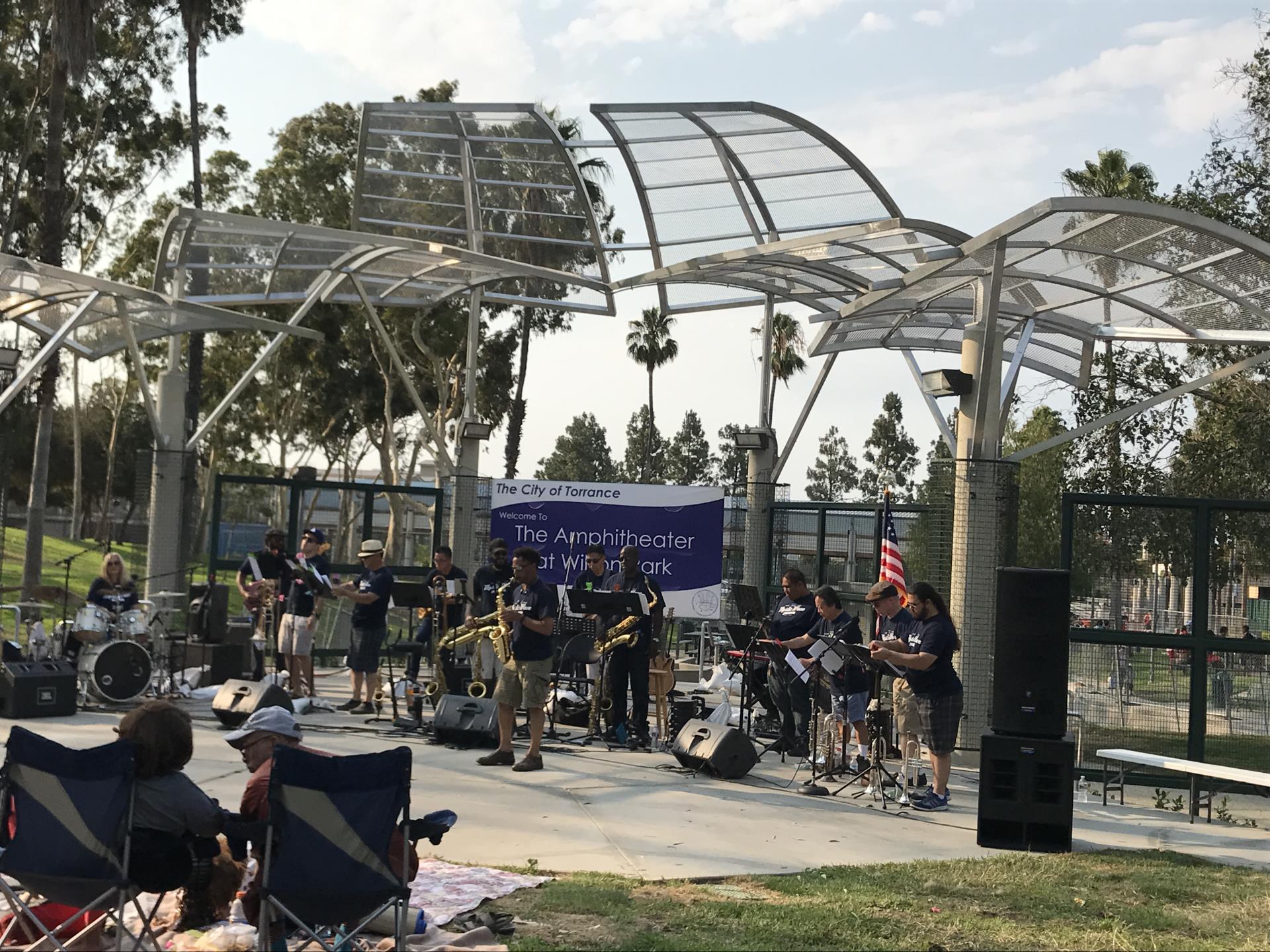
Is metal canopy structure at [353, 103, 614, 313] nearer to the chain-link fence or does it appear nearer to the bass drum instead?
the bass drum

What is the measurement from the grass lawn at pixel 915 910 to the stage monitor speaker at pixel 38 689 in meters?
7.69

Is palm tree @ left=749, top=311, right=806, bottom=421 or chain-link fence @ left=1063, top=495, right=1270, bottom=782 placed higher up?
palm tree @ left=749, top=311, right=806, bottom=421

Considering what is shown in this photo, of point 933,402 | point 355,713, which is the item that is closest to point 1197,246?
point 933,402

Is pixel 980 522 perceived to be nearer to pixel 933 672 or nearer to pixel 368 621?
pixel 933 672

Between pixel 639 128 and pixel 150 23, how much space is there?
21.7 meters

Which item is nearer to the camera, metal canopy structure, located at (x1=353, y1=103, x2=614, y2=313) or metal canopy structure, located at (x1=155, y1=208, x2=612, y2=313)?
metal canopy structure, located at (x1=155, y1=208, x2=612, y2=313)

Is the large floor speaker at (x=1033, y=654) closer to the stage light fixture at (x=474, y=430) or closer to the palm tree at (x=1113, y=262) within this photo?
the palm tree at (x=1113, y=262)

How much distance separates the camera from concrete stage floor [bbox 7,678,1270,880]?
8.23 m

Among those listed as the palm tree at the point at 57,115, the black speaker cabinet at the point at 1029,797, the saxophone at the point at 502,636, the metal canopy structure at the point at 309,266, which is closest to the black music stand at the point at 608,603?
the saxophone at the point at 502,636

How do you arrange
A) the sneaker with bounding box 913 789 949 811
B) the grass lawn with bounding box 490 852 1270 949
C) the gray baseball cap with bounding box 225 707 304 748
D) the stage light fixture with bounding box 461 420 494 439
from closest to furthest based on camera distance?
the gray baseball cap with bounding box 225 707 304 748 → the grass lawn with bounding box 490 852 1270 949 → the sneaker with bounding box 913 789 949 811 → the stage light fixture with bounding box 461 420 494 439

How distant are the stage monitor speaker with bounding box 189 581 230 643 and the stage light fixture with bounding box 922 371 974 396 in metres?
8.40

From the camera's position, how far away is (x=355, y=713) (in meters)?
14.1

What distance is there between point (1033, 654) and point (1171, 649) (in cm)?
333

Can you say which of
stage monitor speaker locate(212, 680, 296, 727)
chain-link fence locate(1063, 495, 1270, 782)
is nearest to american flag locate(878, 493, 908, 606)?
chain-link fence locate(1063, 495, 1270, 782)
